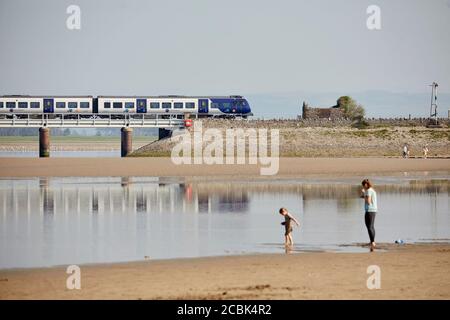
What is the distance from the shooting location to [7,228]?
32.2 metres

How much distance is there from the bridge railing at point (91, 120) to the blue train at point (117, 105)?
0.74 m

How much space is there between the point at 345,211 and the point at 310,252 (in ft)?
41.5

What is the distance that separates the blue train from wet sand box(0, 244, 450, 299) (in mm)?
80592

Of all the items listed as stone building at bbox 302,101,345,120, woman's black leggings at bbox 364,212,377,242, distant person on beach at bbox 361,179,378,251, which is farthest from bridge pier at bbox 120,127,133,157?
woman's black leggings at bbox 364,212,377,242

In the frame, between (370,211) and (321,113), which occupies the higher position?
(321,113)

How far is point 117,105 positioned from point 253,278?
85438mm

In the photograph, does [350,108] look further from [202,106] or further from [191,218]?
[191,218]

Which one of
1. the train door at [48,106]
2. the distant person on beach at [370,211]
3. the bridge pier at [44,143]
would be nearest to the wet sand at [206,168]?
the bridge pier at [44,143]

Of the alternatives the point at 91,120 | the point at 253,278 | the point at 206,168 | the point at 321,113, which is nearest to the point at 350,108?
the point at 321,113

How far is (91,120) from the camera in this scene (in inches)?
4119

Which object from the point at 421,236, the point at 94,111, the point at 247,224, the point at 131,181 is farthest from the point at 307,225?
the point at 94,111

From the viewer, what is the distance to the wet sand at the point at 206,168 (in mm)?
66688

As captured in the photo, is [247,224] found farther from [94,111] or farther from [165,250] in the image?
[94,111]

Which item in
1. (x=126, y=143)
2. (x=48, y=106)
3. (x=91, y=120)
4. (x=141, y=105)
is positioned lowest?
(x=126, y=143)
